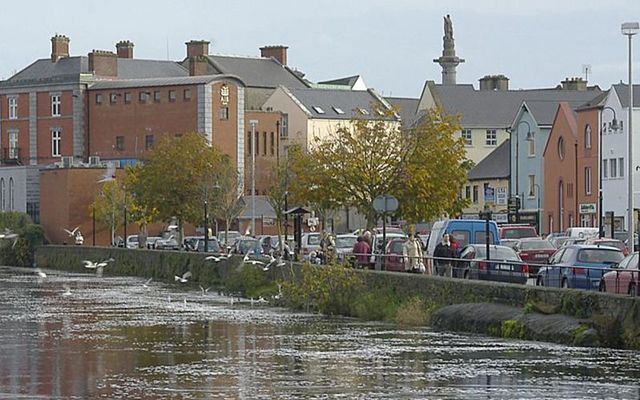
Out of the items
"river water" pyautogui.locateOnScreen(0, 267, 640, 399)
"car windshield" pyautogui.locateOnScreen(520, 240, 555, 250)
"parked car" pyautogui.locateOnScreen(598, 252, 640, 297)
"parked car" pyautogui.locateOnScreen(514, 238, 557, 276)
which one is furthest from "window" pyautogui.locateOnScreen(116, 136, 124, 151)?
"parked car" pyautogui.locateOnScreen(598, 252, 640, 297)

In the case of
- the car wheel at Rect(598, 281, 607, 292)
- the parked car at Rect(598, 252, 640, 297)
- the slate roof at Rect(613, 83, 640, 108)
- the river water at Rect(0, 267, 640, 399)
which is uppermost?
the slate roof at Rect(613, 83, 640, 108)

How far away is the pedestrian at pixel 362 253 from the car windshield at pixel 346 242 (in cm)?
1131

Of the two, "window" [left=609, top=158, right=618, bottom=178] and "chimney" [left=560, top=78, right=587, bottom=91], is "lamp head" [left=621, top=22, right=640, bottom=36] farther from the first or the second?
"chimney" [left=560, top=78, right=587, bottom=91]

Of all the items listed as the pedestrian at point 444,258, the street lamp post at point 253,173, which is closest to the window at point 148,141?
the street lamp post at point 253,173

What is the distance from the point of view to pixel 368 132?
207ft

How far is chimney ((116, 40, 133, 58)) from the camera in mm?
139375

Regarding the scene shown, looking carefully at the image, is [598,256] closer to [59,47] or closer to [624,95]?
[624,95]

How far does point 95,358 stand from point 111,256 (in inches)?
2140

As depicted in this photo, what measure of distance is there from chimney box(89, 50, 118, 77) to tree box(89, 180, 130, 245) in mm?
21510

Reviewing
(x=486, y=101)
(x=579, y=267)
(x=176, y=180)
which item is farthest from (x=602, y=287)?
(x=486, y=101)

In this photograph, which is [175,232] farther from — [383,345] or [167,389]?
[167,389]

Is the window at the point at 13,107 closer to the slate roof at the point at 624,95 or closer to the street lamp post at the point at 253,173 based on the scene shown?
the street lamp post at the point at 253,173

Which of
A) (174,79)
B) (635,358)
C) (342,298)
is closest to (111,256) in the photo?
(174,79)

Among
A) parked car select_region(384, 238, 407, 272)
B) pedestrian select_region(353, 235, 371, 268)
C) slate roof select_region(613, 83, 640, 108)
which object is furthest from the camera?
slate roof select_region(613, 83, 640, 108)
